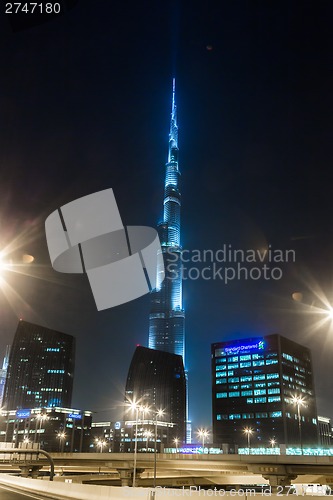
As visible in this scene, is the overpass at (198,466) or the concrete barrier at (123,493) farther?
the overpass at (198,466)

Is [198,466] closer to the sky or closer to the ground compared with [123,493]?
closer to the ground

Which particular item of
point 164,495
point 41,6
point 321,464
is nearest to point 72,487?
point 164,495

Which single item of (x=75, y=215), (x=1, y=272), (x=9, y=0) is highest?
(x=75, y=215)

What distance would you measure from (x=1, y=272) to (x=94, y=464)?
6825 cm

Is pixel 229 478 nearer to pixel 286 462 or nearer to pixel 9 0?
pixel 286 462

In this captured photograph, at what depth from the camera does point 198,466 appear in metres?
71.9

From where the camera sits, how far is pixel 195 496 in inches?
910

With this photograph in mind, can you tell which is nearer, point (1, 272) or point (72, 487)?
point (1, 272)

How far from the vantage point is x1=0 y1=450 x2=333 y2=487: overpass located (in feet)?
212

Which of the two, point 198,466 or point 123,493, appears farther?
point 198,466

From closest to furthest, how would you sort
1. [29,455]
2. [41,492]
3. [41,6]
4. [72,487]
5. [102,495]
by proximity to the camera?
[41,6]
[102,495]
[72,487]
[41,492]
[29,455]

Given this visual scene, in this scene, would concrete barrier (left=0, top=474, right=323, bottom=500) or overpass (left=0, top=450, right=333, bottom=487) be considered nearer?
concrete barrier (left=0, top=474, right=323, bottom=500)

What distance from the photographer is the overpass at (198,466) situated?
212 ft

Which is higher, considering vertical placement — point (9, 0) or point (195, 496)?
point (9, 0)
